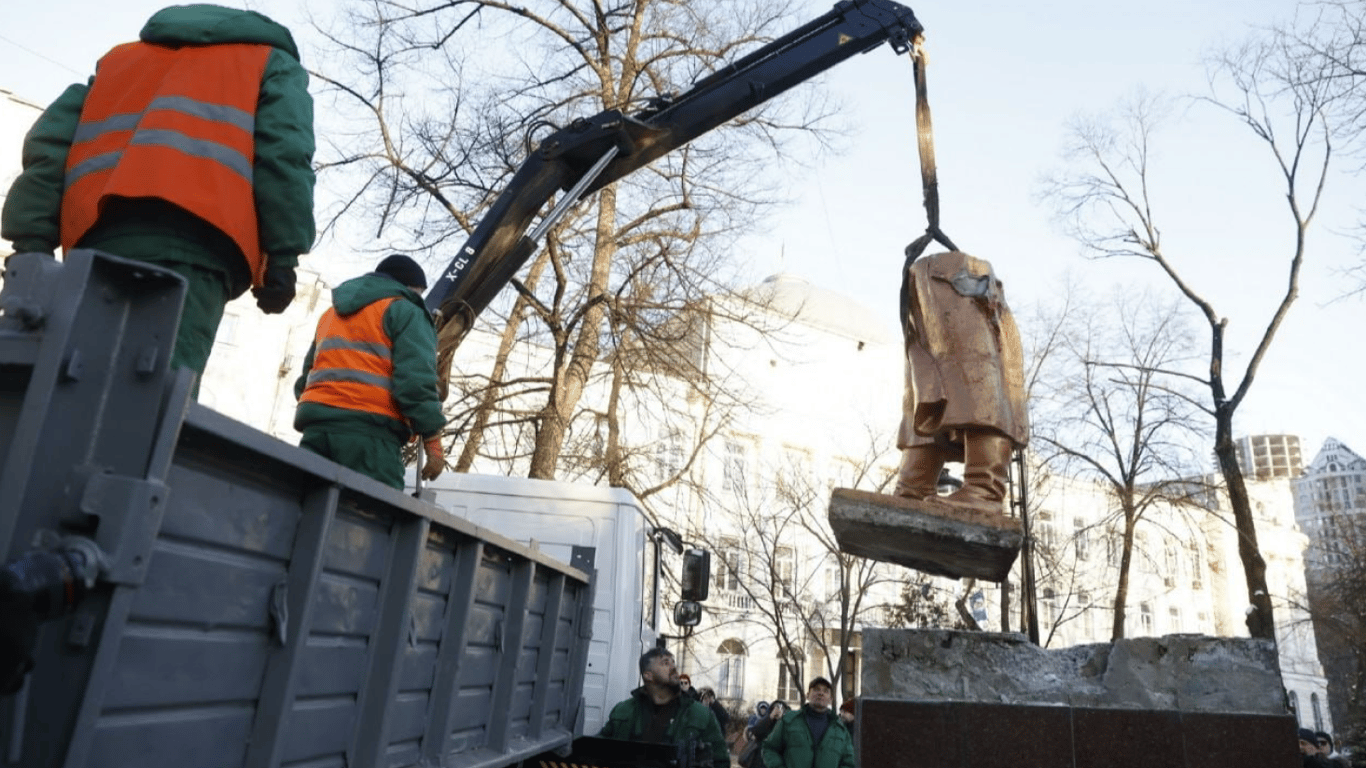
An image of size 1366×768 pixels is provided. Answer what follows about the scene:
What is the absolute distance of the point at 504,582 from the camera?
427 centimetres

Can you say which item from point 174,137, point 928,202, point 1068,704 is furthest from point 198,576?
point 928,202

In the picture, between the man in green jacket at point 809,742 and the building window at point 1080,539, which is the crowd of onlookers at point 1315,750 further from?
the building window at point 1080,539

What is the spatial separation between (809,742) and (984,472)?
281 centimetres

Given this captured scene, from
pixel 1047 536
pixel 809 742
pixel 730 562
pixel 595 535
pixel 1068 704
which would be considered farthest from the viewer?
pixel 1047 536

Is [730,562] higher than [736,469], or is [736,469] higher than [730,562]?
[736,469]

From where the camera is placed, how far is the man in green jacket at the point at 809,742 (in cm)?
710

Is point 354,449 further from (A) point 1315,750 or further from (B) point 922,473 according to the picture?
(A) point 1315,750

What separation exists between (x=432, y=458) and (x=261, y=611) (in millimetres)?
2613

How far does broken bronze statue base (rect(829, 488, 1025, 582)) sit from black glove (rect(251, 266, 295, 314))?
2919mm

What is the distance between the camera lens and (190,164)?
2.94 m

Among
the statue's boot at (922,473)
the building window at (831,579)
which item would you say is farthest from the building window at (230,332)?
the statue's boot at (922,473)

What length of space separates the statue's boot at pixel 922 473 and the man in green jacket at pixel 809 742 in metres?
2.35

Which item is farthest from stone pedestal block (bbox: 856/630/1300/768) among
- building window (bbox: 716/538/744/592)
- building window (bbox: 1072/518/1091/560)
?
building window (bbox: 716/538/744/592)

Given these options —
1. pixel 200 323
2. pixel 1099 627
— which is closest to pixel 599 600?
pixel 200 323
